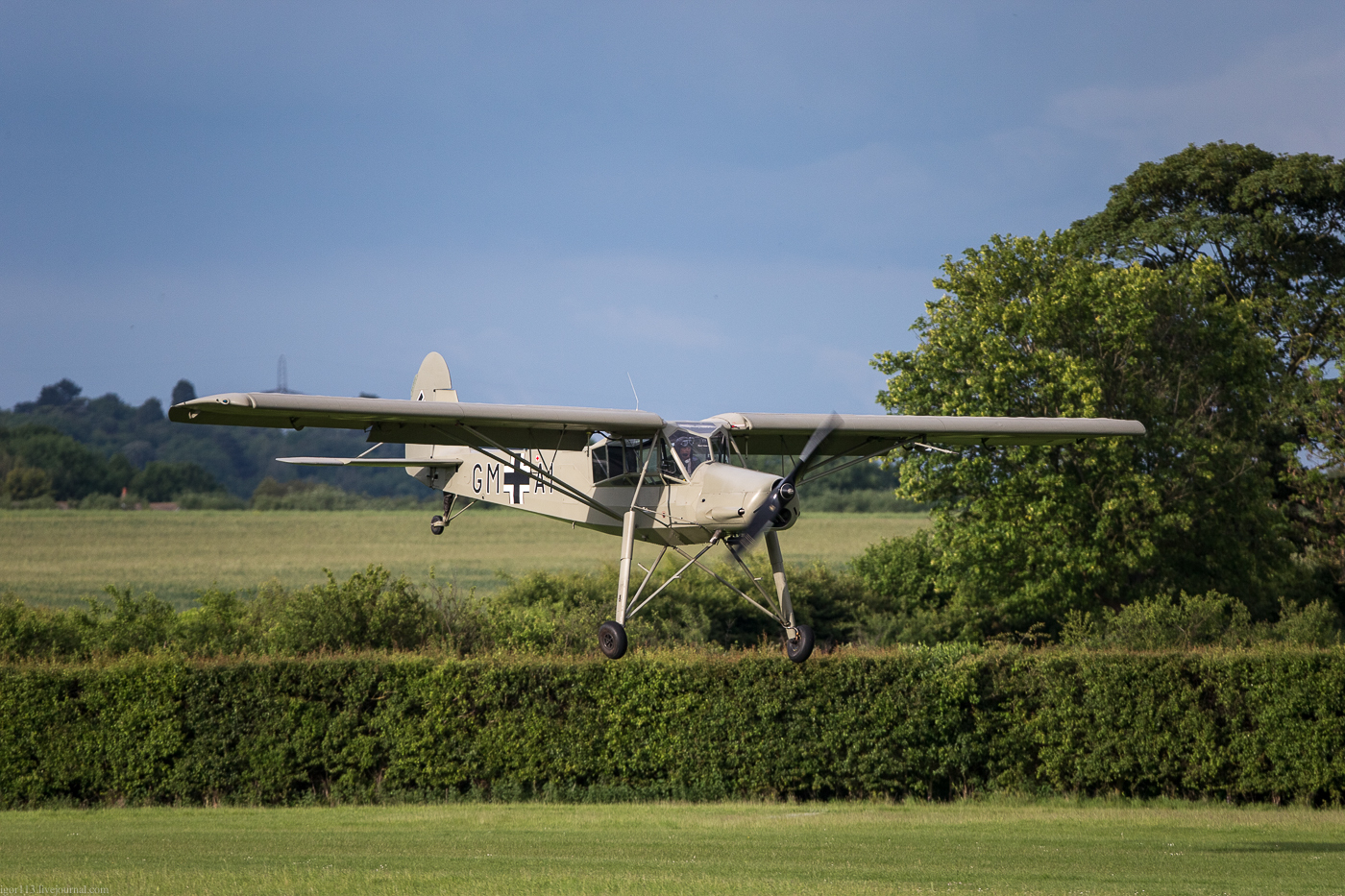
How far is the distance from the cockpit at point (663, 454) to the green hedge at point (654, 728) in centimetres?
696

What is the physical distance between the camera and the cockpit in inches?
621

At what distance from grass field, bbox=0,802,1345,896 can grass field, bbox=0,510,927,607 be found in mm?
29179

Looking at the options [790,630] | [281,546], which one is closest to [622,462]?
[790,630]

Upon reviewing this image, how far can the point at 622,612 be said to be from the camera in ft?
49.7

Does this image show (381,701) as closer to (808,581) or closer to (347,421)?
(347,421)

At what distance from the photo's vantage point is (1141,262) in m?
37.2

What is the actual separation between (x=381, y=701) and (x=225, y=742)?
9.75 ft

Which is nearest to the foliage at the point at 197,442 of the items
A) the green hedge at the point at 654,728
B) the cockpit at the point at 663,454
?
the green hedge at the point at 654,728

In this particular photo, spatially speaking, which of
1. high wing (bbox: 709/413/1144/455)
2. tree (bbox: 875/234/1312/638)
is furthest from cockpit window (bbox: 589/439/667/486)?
tree (bbox: 875/234/1312/638)

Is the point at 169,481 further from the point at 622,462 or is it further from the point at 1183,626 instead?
the point at 622,462

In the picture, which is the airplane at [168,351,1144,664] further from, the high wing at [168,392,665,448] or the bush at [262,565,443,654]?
the bush at [262,565,443,654]

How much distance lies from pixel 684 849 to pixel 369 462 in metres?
8.41

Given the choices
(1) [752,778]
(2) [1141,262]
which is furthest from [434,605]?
(2) [1141,262]

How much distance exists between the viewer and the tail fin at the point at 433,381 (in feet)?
72.5
